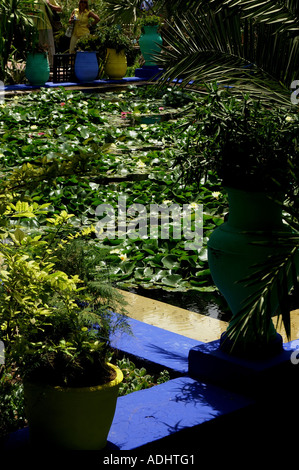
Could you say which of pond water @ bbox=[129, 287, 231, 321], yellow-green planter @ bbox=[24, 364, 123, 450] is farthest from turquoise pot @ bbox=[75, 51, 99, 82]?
yellow-green planter @ bbox=[24, 364, 123, 450]

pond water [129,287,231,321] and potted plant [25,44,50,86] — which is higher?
potted plant [25,44,50,86]

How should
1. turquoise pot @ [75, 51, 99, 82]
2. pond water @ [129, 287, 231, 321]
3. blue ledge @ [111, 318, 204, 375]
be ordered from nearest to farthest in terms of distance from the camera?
blue ledge @ [111, 318, 204, 375] < pond water @ [129, 287, 231, 321] < turquoise pot @ [75, 51, 99, 82]

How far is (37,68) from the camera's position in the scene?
1451cm

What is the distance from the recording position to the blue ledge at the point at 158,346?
11.3ft

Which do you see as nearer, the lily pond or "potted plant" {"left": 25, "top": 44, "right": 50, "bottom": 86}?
the lily pond

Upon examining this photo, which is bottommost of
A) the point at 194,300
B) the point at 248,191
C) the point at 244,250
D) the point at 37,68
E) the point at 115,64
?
the point at 194,300

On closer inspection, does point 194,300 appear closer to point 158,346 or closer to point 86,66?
point 158,346

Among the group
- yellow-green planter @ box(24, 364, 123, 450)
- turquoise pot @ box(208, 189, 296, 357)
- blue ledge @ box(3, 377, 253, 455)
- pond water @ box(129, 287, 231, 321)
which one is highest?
turquoise pot @ box(208, 189, 296, 357)

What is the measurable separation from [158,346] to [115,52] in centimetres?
1343

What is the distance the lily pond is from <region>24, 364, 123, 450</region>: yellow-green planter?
0.63m

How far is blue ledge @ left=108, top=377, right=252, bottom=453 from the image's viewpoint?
273 centimetres

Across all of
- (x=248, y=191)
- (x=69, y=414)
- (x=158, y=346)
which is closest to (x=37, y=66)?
(x=158, y=346)

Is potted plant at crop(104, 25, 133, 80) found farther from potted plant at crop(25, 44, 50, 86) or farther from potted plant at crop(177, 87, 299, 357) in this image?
potted plant at crop(177, 87, 299, 357)

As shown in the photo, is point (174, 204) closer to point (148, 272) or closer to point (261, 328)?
point (148, 272)
